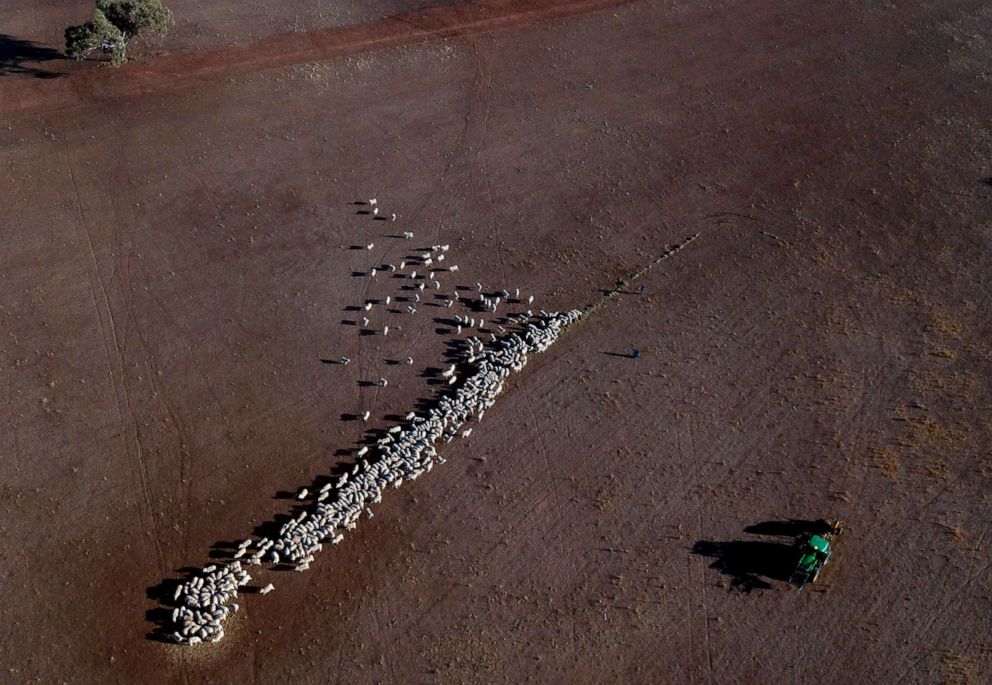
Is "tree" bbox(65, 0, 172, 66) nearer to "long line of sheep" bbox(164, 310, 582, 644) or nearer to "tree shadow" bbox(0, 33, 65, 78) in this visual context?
"tree shadow" bbox(0, 33, 65, 78)

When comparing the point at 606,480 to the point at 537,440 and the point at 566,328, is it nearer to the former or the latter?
the point at 537,440

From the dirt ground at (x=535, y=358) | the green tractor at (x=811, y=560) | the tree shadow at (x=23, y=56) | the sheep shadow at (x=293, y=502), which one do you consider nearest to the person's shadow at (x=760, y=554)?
the dirt ground at (x=535, y=358)

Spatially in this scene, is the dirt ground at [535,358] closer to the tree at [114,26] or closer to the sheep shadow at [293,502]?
the sheep shadow at [293,502]

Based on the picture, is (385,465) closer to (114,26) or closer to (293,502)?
(293,502)

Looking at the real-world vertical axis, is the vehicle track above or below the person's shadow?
above

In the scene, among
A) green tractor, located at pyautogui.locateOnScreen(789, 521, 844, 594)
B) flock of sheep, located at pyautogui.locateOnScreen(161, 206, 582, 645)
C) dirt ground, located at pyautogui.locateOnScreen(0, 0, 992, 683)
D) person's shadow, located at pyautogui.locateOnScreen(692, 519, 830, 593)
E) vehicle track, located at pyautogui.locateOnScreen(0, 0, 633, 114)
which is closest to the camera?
flock of sheep, located at pyautogui.locateOnScreen(161, 206, 582, 645)

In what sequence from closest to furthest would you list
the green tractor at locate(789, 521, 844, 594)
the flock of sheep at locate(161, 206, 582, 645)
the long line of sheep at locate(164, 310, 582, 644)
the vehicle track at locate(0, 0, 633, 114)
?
the long line of sheep at locate(164, 310, 582, 644)
the flock of sheep at locate(161, 206, 582, 645)
the green tractor at locate(789, 521, 844, 594)
the vehicle track at locate(0, 0, 633, 114)

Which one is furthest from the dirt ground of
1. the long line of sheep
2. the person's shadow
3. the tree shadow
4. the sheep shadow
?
the long line of sheep
